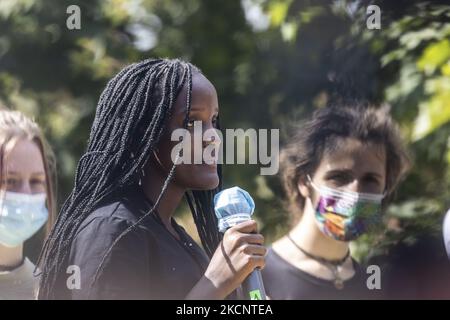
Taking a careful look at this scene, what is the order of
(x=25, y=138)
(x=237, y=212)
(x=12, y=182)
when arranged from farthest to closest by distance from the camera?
1. (x=25, y=138)
2. (x=12, y=182)
3. (x=237, y=212)

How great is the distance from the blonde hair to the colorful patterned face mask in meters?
0.98

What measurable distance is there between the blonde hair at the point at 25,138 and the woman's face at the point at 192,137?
70 centimetres

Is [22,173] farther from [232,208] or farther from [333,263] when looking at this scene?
[333,263]

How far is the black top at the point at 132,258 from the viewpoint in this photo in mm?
1904

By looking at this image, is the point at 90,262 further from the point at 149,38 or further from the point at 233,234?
the point at 149,38

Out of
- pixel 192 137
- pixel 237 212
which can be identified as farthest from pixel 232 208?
pixel 192 137

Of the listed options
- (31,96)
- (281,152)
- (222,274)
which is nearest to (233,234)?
(222,274)

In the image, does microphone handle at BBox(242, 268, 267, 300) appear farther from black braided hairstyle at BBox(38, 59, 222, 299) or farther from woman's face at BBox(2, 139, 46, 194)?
woman's face at BBox(2, 139, 46, 194)

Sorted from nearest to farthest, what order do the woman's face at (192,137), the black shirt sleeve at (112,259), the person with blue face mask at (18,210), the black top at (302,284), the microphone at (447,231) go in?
the black shirt sleeve at (112,259) < the woman's face at (192,137) < the person with blue face mask at (18,210) < the microphone at (447,231) < the black top at (302,284)

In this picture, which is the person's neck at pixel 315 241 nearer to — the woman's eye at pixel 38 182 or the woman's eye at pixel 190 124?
the woman's eye at pixel 38 182

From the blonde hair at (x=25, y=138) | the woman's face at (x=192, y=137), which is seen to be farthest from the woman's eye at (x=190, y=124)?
the blonde hair at (x=25, y=138)

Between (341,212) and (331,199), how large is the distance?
0.06 metres

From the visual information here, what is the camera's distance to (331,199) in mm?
3123

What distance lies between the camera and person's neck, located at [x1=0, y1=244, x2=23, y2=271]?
2756mm
